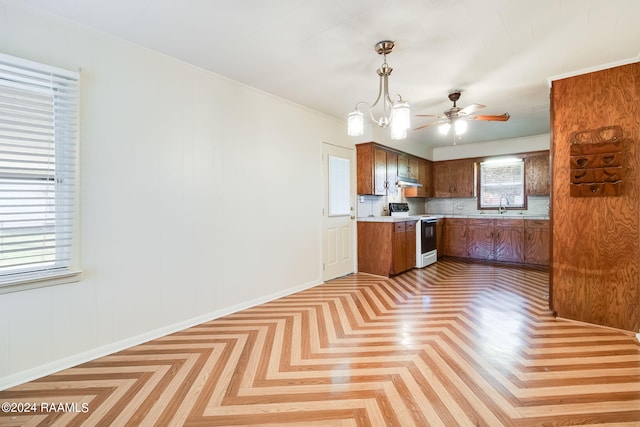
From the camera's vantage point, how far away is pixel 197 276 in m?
2.83

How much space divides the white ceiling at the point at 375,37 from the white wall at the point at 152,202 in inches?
9.3

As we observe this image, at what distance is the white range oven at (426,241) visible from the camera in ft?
17.2

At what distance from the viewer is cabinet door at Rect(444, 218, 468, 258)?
6105 mm

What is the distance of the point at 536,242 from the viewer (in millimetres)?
5328

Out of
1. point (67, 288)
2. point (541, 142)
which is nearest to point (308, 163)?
point (67, 288)

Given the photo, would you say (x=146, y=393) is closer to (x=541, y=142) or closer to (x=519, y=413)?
(x=519, y=413)

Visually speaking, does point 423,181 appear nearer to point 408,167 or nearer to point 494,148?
point 408,167

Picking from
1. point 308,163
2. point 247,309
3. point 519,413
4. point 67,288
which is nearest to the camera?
point 519,413

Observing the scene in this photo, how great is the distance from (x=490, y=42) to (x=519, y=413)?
2647 millimetres

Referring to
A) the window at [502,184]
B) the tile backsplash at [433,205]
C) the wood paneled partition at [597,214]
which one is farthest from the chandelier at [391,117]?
the window at [502,184]

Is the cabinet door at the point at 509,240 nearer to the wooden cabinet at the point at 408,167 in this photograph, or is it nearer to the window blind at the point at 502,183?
the window blind at the point at 502,183

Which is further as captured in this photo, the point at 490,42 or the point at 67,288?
the point at 490,42

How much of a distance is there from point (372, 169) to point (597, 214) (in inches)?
109

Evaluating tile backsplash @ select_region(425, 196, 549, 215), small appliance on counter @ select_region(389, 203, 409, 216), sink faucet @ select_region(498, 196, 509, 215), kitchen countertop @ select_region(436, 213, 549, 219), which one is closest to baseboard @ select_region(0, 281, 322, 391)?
small appliance on counter @ select_region(389, 203, 409, 216)
